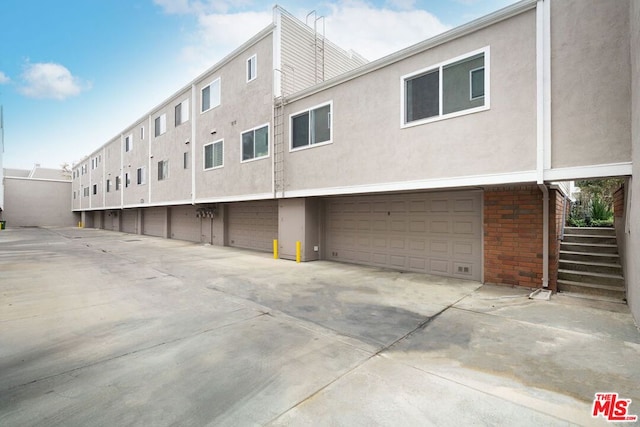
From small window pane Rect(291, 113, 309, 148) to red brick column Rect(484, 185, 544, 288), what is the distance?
590cm

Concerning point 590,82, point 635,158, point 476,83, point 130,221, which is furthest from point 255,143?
point 130,221

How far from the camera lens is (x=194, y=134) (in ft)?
53.0

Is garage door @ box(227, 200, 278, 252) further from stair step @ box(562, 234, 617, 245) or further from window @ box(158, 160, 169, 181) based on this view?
stair step @ box(562, 234, 617, 245)

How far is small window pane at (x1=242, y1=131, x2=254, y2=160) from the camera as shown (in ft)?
40.9

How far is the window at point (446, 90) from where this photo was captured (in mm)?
6402

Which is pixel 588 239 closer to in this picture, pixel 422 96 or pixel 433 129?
pixel 433 129

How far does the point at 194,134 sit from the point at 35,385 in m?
15.0

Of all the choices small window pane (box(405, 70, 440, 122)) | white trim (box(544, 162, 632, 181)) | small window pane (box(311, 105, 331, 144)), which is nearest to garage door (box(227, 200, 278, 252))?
small window pane (box(311, 105, 331, 144))

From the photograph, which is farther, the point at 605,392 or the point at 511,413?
the point at 605,392

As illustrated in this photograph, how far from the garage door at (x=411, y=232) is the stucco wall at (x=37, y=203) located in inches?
1829

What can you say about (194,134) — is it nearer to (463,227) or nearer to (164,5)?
(164,5)

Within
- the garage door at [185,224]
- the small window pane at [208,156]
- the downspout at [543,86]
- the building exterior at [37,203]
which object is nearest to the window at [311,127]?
the downspout at [543,86]

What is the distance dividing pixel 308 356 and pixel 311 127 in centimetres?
797

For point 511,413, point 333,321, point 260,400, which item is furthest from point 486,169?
point 260,400
